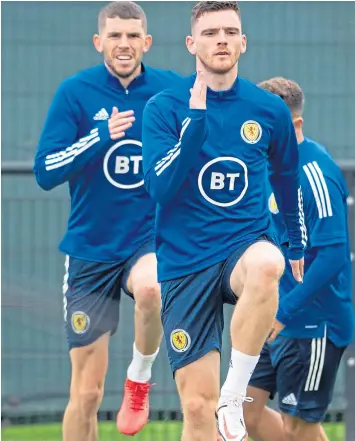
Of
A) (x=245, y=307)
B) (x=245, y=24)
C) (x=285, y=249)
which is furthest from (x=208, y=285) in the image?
(x=245, y=24)

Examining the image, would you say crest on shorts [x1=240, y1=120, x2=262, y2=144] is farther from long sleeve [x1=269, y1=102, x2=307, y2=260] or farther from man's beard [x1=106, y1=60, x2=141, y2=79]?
man's beard [x1=106, y1=60, x2=141, y2=79]

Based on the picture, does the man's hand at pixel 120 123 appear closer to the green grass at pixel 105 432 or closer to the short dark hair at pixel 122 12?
the short dark hair at pixel 122 12

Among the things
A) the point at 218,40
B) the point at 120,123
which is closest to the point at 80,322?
the point at 120,123

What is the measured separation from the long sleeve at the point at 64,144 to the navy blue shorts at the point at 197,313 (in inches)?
40.0

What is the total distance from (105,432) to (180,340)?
292 centimetres

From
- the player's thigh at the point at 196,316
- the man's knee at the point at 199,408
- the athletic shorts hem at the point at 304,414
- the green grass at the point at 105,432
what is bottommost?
the green grass at the point at 105,432

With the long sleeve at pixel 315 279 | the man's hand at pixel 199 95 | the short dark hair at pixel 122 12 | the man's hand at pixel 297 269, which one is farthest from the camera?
the short dark hair at pixel 122 12

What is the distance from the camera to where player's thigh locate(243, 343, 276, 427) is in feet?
27.0

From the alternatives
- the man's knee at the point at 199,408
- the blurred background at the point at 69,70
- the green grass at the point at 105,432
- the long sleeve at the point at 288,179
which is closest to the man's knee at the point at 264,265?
the long sleeve at the point at 288,179

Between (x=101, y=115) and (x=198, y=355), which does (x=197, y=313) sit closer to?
(x=198, y=355)

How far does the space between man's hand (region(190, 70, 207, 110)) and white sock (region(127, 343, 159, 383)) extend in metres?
2.00

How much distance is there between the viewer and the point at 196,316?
22.8 ft

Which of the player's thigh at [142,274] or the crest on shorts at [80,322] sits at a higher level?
the player's thigh at [142,274]

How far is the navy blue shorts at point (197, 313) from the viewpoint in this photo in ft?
22.7
